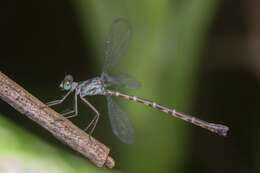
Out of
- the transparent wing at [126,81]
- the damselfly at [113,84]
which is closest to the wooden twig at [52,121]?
the damselfly at [113,84]

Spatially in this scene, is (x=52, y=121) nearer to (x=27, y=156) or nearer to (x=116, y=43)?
(x=27, y=156)

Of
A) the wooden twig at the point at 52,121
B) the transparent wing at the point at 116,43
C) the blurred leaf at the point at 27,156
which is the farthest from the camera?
the transparent wing at the point at 116,43

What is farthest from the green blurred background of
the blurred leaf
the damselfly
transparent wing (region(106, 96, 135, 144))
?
transparent wing (region(106, 96, 135, 144))

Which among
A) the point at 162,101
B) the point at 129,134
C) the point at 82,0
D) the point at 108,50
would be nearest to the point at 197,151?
the point at 162,101

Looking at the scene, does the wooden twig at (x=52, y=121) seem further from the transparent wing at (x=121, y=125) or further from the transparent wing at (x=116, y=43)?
the transparent wing at (x=116, y=43)

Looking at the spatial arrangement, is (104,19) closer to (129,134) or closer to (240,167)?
(129,134)
